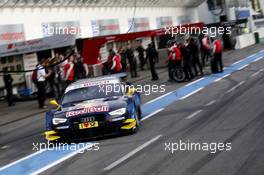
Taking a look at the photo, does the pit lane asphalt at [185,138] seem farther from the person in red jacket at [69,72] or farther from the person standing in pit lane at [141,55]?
the person standing in pit lane at [141,55]

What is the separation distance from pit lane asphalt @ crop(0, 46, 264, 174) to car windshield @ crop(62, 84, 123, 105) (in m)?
1.12

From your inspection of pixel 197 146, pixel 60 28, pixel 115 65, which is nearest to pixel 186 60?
pixel 115 65

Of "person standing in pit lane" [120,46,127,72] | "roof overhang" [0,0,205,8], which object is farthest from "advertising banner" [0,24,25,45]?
"person standing in pit lane" [120,46,127,72]

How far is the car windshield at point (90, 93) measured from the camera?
13406 mm

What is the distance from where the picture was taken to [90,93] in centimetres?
1357

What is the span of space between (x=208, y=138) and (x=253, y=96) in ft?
21.1

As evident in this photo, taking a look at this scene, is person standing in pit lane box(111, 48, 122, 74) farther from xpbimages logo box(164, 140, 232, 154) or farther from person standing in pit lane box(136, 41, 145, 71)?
xpbimages logo box(164, 140, 232, 154)

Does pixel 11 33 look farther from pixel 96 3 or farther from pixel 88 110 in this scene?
pixel 88 110

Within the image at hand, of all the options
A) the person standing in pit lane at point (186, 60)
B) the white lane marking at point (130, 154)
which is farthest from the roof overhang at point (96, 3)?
the white lane marking at point (130, 154)

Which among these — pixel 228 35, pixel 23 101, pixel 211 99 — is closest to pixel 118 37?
pixel 23 101

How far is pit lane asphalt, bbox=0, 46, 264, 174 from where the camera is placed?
885 cm

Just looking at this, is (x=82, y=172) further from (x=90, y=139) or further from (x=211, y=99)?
(x=211, y=99)

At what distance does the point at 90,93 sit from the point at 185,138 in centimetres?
316

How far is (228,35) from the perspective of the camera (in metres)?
46.7
